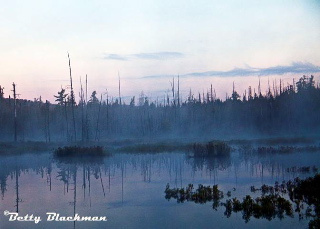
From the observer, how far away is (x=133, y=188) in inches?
744

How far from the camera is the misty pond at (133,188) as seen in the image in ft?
40.5

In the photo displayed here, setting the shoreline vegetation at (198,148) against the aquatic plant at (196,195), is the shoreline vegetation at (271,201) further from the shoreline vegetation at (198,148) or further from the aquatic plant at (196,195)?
the shoreline vegetation at (198,148)

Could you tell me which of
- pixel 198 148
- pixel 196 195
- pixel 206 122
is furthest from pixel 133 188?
pixel 206 122

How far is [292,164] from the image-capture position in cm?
2631

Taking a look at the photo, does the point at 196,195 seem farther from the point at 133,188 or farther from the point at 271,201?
the point at 133,188

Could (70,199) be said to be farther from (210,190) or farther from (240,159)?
(240,159)

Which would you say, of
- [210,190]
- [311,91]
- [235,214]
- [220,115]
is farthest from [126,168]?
[311,91]

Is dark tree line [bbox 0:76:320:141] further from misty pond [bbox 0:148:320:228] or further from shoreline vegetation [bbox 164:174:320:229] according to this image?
shoreline vegetation [bbox 164:174:320:229]

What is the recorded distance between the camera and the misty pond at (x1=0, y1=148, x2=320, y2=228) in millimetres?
12352

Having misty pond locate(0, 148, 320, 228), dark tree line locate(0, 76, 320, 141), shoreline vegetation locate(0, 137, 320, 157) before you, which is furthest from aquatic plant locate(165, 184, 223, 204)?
dark tree line locate(0, 76, 320, 141)

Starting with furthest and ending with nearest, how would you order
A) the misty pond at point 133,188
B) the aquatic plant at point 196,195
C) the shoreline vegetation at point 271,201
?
the aquatic plant at point 196,195 < the shoreline vegetation at point 271,201 < the misty pond at point 133,188
